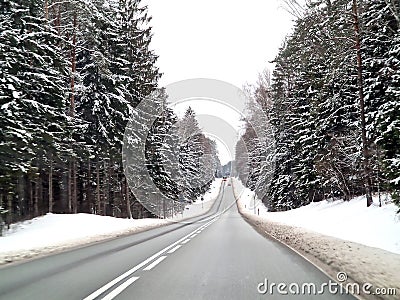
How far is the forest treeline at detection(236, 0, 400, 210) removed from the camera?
1353 cm

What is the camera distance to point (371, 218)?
14.1 m

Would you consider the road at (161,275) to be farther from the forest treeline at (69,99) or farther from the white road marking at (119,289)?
the forest treeline at (69,99)

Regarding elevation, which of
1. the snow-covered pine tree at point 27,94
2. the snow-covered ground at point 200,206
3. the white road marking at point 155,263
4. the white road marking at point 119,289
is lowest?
the snow-covered ground at point 200,206

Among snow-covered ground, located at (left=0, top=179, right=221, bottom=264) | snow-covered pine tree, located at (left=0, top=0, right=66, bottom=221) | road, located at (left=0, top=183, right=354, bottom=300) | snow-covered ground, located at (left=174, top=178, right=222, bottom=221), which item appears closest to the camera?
road, located at (left=0, top=183, right=354, bottom=300)

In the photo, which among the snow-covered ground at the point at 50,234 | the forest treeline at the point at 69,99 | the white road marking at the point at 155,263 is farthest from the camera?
the forest treeline at the point at 69,99

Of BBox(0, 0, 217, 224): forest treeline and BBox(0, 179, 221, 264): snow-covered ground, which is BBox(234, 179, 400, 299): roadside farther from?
BBox(0, 0, 217, 224): forest treeline

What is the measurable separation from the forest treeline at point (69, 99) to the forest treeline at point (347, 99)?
12.1m

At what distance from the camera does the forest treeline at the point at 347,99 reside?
13531 millimetres

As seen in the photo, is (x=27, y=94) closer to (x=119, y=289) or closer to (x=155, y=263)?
(x=155, y=263)

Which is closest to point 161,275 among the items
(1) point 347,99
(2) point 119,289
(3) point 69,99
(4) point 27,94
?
(2) point 119,289

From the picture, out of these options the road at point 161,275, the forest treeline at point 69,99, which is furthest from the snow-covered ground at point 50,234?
the road at point 161,275

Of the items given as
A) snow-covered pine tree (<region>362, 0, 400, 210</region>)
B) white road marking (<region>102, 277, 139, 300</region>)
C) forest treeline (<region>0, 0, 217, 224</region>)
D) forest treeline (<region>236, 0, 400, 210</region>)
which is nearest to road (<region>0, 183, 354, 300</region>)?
white road marking (<region>102, 277, 139, 300</region>)

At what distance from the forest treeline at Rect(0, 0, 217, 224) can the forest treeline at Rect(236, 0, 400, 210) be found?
474 inches

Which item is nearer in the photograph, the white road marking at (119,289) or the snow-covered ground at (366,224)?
the white road marking at (119,289)
